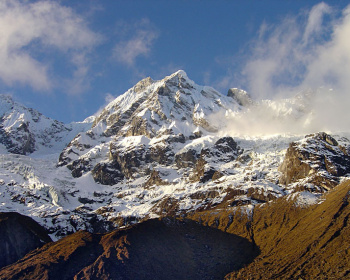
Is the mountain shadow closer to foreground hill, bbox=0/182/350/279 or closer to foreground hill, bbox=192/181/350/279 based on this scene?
foreground hill, bbox=0/182/350/279

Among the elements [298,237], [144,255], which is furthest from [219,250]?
[298,237]

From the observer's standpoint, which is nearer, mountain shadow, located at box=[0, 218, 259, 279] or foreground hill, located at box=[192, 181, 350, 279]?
foreground hill, located at box=[192, 181, 350, 279]

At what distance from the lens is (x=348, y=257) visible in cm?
12644

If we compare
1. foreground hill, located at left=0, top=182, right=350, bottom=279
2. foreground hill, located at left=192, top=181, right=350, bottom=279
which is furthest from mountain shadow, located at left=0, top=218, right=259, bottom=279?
foreground hill, located at left=192, top=181, right=350, bottom=279

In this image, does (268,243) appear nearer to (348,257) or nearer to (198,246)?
(198,246)

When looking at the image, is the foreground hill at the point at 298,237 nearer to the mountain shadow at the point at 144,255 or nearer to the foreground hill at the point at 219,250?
the foreground hill at the point at 219,250

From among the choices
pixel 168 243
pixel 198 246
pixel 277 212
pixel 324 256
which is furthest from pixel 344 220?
pixel 168 243

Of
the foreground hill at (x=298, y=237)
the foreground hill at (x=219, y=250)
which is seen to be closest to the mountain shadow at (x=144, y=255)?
the foreground hill at (x=219, y=250)

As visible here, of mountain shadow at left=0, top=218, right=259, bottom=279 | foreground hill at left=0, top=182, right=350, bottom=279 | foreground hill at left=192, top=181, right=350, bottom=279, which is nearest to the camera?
foreground hill at left=192, top=181, right=350, bottom=279

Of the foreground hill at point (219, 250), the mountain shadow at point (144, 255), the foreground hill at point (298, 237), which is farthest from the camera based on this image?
the mountain shadow at point (144, 255)

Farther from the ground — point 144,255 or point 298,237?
point 298,237

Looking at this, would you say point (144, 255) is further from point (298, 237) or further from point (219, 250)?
point (298, 237)

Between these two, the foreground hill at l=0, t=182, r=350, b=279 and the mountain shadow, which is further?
the mountain shadow

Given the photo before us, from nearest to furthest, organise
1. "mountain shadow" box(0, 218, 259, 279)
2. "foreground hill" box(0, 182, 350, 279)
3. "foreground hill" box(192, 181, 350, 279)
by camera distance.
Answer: "foreground hill" box(192, 181, 350, 279) → "foreground hill" box(0, 182, 350, 279) → "mountain shadow" box(0, 218, 259, 279)
